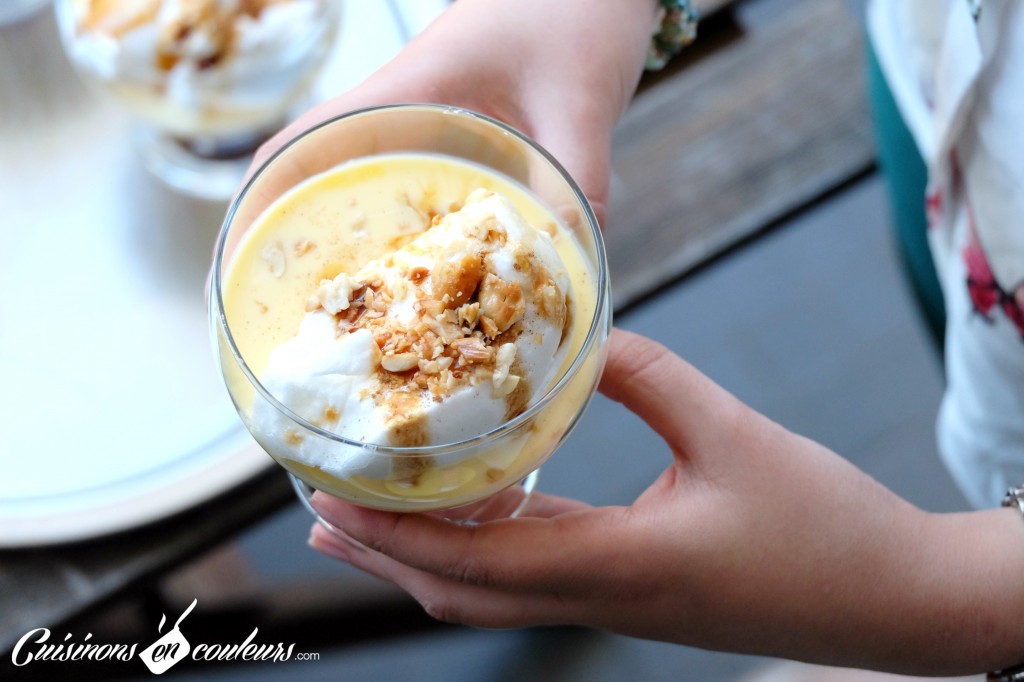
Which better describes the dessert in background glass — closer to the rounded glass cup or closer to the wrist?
the rounded glass cup

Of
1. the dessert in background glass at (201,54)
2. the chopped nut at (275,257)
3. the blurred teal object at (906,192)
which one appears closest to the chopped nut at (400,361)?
the chopped nut at (275,257)

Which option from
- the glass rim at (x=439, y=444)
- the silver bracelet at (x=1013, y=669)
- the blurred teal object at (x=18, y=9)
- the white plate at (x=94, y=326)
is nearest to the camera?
the glass rim at (x=439, y=444)

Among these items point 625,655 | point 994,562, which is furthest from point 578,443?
point 994,562

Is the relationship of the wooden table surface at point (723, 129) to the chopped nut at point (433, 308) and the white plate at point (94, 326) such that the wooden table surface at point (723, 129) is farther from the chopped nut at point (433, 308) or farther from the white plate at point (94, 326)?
the chopped nut at point (433, 308)

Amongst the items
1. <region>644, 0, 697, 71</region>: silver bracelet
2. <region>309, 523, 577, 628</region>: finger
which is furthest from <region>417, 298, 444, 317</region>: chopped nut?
<region>644, 0, 697, 71</region>: silver bracelet

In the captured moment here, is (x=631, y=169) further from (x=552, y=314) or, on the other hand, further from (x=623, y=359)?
(x=552, y=314)

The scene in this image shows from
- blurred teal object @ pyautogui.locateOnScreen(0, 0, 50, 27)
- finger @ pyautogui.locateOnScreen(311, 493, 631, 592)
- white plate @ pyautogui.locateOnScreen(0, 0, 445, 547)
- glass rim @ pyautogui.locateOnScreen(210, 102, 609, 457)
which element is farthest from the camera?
blurred teal object @ pyautogui.locateOnScreen(0, 0, 50, 27)
